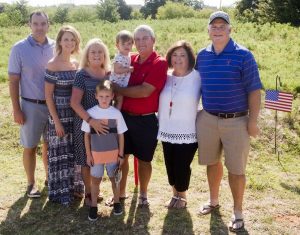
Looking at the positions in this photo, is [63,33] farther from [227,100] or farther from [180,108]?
[227,100]

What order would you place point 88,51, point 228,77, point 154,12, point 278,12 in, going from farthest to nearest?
1. point 154,12
2. point 278,12
3. point 88,51
4. point 228,77

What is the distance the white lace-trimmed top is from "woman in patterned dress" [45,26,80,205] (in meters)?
0.93

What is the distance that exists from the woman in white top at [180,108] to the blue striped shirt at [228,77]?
126mm

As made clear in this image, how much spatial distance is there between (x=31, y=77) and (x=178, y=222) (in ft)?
6.95

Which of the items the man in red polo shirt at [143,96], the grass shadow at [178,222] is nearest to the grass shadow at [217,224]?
the grass shadow at [178,222]

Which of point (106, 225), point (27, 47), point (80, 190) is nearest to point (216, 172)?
point (106, 225)

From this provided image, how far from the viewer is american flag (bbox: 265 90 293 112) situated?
19.6ft

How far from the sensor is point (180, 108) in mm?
3777

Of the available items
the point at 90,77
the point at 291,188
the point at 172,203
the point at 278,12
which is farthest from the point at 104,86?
the point at 278,12

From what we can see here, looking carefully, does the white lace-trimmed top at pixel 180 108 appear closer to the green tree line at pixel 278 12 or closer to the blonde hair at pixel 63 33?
the blonde hair at pixel 63 33

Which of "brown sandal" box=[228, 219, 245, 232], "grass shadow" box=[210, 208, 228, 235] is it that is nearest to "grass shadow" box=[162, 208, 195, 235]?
"grass shadow" box=[210, 208, 228, 235]

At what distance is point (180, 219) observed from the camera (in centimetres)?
413

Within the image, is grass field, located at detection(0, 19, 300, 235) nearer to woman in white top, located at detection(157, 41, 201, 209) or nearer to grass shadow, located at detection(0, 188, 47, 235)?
grass shadow, located at detection(0, 188, 47, 235)

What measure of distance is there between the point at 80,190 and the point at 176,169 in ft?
3.84
